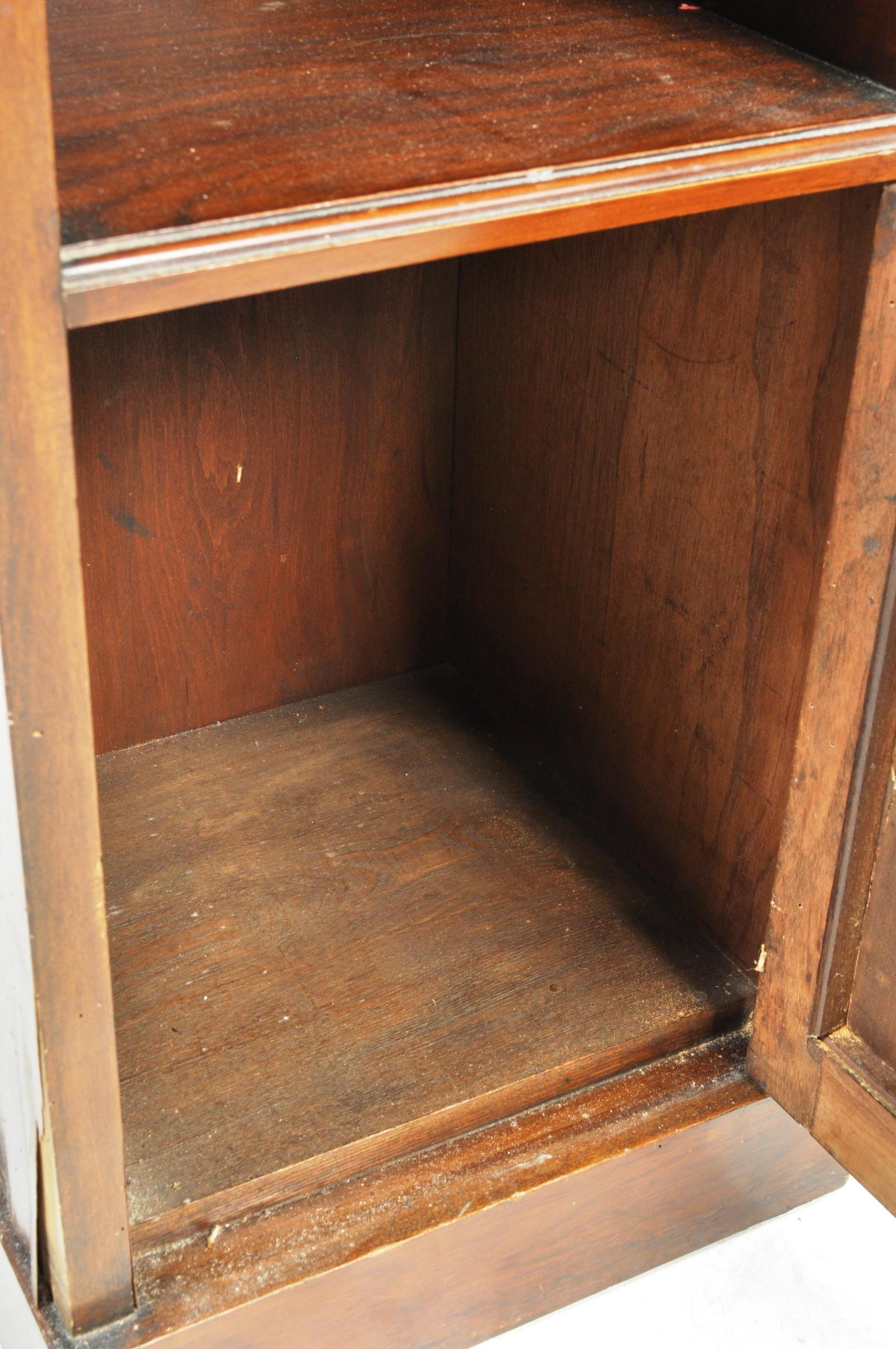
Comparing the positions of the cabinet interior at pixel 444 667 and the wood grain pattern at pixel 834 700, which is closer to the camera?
the wood grain pattern at pixel 834 700

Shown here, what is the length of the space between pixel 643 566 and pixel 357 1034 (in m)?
0.41

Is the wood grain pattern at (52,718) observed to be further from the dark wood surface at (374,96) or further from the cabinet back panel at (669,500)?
the cabinet back panel at (669,500)

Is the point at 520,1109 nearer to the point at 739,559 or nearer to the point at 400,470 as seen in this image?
the point at 739,559

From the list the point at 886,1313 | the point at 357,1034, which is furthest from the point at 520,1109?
the point at 886,1313

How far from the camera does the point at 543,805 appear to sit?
1.31 m

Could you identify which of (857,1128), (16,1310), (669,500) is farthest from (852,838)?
(16,1310)

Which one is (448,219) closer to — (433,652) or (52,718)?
(52,718)

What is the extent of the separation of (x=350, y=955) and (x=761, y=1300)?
0.38 m

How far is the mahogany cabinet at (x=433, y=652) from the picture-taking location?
70 cm

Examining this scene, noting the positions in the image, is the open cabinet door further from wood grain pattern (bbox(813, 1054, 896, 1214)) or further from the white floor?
the white floor

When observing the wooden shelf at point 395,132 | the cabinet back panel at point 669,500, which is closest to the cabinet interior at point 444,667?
the cabinet back panel at point 669,500

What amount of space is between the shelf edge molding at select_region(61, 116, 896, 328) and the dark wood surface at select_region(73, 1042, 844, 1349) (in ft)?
1.94

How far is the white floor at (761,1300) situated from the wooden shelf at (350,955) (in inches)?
6.5

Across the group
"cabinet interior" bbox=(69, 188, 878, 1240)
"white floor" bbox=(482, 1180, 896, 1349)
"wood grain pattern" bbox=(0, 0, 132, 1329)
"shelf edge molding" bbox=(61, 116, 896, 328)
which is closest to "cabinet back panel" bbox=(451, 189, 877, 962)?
"cabinet interior" bbox=(69, 188, 878, 1240)
